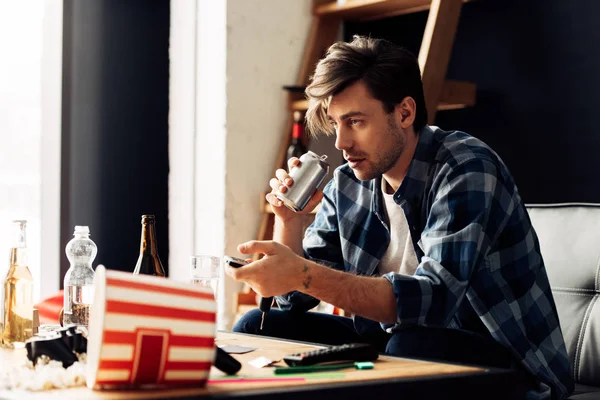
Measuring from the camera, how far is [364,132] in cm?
200

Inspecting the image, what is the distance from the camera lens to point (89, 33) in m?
3.35

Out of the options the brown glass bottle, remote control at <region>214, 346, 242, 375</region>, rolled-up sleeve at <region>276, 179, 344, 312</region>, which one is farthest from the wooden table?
rolled-up sleeve at <region>276, 179, 344, 312</region>

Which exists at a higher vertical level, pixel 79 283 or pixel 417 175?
pixel 417 175

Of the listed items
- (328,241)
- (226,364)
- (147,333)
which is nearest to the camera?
(147,333)

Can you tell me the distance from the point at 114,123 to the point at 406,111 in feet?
5.38

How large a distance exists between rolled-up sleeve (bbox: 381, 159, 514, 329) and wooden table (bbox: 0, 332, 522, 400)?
0.25 metres

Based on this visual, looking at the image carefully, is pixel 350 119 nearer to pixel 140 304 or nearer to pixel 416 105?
pixel 416 105

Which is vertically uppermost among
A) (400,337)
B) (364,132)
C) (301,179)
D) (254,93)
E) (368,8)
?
(368,8)

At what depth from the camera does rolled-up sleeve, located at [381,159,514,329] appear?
→ 159 centimetres

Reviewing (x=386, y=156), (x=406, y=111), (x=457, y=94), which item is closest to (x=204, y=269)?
(x=386, y=156)

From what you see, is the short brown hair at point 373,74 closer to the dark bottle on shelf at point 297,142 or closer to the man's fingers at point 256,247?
the man's fingers at point 256,247

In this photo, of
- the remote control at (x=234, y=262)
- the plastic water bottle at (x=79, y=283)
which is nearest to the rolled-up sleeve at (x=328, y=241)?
the plastic water bottle at (x=79, y=283)

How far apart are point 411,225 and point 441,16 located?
3.78 feet

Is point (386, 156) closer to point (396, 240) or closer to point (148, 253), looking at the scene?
point (396, 240)
